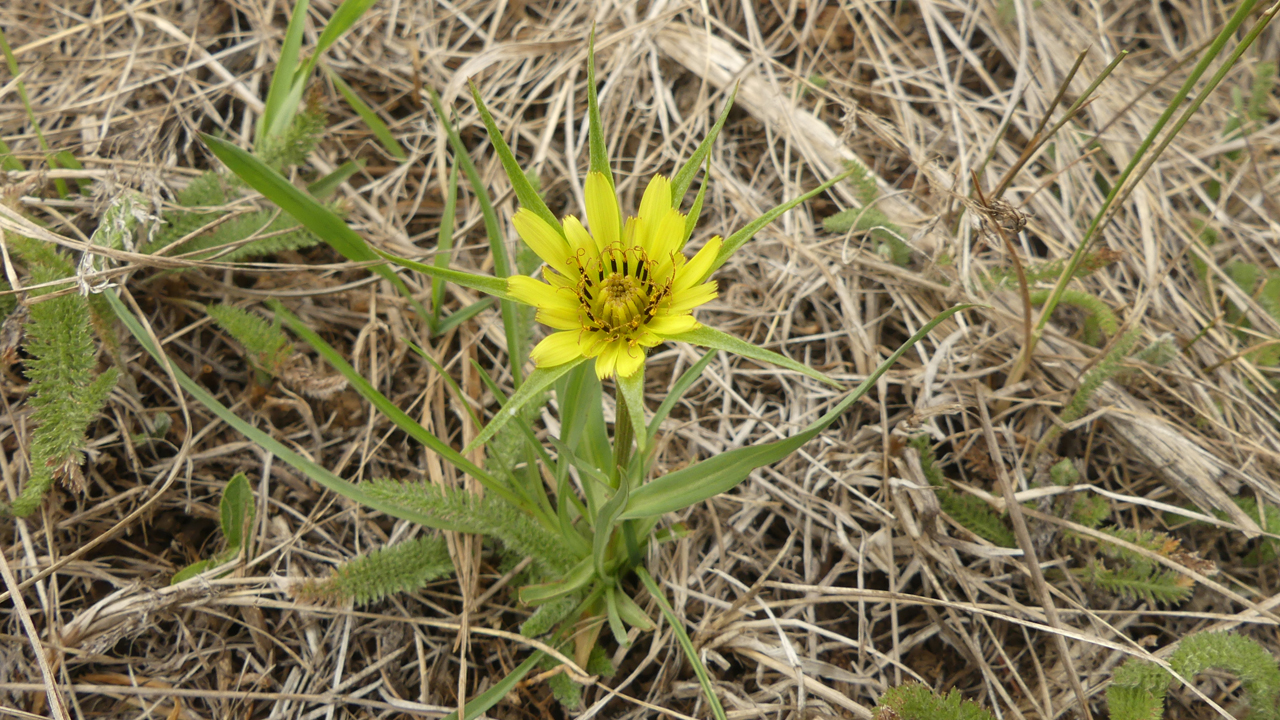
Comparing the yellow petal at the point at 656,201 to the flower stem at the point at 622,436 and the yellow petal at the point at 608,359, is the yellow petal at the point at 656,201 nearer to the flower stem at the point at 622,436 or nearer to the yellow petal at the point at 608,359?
the yellow petal at the point at 608,359

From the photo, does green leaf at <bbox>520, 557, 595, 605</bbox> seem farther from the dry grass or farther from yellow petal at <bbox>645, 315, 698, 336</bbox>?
yellow petal at <bbox>645, 315, 698, 336</bbox>

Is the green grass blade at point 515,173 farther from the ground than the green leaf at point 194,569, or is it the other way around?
the green grass blade at point 515,173

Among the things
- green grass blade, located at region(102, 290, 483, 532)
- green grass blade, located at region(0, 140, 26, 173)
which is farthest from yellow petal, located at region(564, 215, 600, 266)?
green grass blade, located at region(0, 140, 26, 173)

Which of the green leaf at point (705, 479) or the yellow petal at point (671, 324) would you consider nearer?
the yellow petal at point (671, 324)

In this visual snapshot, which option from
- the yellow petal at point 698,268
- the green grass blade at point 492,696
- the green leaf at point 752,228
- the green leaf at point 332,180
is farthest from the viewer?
the green leaf at point 332,180

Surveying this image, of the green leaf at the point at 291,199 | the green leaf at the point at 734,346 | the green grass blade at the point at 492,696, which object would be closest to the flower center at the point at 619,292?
the green leaf at the point at 734,346

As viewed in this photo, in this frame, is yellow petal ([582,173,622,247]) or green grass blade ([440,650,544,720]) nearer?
yellow petal ([582,173,622,247])

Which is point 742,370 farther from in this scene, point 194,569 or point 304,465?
point 194,569

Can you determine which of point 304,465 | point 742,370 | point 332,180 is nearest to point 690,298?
point 742,370
